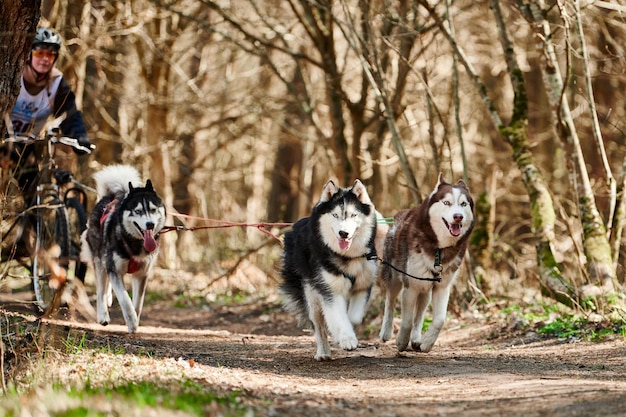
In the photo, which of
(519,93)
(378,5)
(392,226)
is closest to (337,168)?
(378,5)

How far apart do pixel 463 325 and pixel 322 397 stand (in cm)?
496

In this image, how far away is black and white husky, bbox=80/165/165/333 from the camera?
310 inches

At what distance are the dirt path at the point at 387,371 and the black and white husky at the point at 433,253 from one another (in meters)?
0.27

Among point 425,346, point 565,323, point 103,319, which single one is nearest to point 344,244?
point 425,346

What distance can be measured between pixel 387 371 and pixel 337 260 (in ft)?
3.05

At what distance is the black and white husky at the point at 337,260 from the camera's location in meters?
6.61

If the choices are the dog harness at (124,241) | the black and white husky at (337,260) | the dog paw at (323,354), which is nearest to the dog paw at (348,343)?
the black and white husky at (337,260)

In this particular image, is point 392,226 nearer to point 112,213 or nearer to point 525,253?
point 112,213

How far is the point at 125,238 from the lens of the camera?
26.1ft

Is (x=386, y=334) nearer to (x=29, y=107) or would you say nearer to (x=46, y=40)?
(x=29, y=107)

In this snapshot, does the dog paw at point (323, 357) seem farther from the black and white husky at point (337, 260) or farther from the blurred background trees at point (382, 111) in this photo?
the blurred background trees at point (382, 111)

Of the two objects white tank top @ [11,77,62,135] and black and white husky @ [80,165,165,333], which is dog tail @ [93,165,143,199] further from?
white tank top @ [11,77,62,135]

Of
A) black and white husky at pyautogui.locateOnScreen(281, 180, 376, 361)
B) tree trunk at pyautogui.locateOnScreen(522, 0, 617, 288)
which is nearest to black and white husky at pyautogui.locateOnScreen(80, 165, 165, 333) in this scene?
black and white husky at pyautogui.locateOnScreen(281, 180, 376, 361)

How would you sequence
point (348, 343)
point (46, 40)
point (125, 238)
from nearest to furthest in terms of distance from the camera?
point (348, 343), point (125, 238), point (46, 40)
